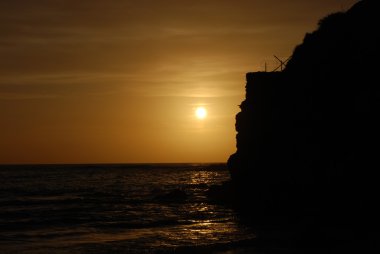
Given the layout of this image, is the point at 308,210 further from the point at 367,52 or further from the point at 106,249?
the point at 106,249

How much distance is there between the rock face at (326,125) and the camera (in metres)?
29.4

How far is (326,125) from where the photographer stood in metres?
32.8

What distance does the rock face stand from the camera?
29359 mm

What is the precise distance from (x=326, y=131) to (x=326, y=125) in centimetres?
42

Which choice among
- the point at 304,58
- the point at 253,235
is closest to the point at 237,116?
the point at 304,58

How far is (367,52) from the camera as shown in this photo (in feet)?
103

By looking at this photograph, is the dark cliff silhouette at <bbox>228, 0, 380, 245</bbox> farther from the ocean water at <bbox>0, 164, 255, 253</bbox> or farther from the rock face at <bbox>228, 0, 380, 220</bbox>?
the ocean water at <bbox>0, 164, 255, 253</bbox>

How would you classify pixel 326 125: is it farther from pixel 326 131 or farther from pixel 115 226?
pixel 115 226

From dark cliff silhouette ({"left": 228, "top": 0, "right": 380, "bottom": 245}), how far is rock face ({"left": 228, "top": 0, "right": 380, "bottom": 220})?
0.20 ft

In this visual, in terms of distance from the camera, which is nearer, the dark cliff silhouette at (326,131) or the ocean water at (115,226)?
the ocean water at (115,226)

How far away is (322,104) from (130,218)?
17.3 meters

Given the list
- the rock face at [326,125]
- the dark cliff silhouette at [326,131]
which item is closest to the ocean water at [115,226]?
the dark cliff silhouette at [326,131]

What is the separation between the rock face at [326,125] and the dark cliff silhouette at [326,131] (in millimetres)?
61

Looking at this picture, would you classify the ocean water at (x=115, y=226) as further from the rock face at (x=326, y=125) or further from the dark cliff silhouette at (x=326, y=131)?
the rock face at (x=326, y=125)
